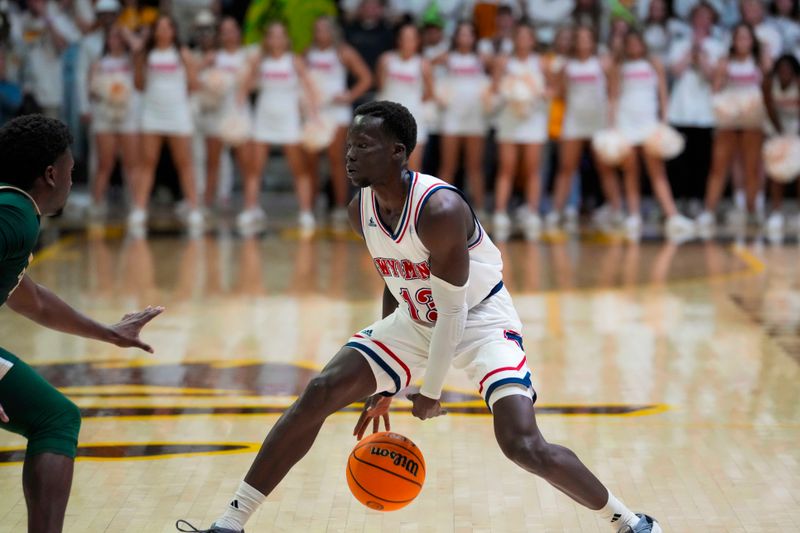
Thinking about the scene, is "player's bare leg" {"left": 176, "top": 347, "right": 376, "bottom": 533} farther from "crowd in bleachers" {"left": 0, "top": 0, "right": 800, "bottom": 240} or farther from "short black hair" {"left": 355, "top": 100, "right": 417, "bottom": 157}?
"crowd in bleachers" {"left": 0, "top": 0, "right": 800, "bottom": 240}

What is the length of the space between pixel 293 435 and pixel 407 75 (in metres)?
10.1

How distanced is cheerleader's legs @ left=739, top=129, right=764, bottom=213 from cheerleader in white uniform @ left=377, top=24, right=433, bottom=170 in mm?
3518

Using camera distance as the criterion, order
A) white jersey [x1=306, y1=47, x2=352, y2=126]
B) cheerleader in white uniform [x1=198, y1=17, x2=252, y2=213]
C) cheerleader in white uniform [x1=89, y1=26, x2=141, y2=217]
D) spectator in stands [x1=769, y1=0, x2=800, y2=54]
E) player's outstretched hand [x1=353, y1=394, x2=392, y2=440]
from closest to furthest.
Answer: player's outstretched hand [x1=353, y1=394, x2=392, y2=440] → cheerleader in white uniform [x1=89, y1=26, x2=141, y2=217] → cheerleader in white uniform [x1=198, y1=17, x2=252, y2=213] → white jersey [x1=306, y1=47, x2=352, y2=126] → spectator in stands [x1=769, y1=0, x2=800, y2=54]

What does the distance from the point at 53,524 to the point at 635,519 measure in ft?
6.05

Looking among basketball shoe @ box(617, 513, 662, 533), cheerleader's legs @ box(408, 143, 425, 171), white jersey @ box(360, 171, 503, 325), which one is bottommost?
cheerleader's legs @ box(408, 143, 425, 171)

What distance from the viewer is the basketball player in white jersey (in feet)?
13.8

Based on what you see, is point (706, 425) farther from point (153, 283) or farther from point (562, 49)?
point (562, 49)

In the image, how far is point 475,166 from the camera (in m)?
14.7

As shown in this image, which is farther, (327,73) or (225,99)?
(225,99)

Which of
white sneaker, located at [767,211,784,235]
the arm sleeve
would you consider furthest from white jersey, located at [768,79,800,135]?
the arm sleeve

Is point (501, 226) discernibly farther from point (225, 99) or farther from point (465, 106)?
point (225, 99)

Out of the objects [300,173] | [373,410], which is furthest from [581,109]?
[373,410]

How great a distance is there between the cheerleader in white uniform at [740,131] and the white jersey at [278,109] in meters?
4.56

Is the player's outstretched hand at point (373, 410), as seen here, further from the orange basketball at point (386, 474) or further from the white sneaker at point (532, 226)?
the white sneaker at point (532, 226)
